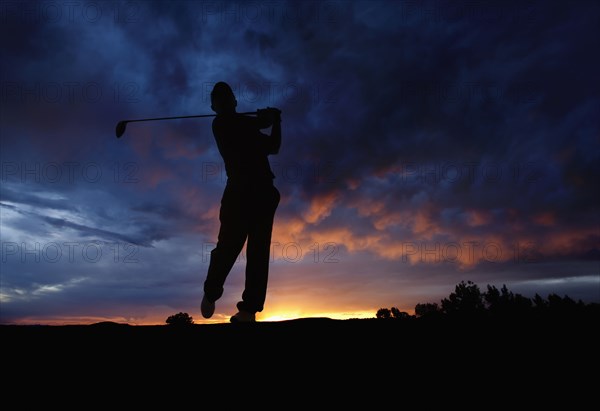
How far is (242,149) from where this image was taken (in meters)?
5.34

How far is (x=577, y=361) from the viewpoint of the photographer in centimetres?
276

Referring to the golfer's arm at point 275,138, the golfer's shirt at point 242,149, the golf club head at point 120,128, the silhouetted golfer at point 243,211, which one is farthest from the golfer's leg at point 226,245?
the golf club head at point 120,128

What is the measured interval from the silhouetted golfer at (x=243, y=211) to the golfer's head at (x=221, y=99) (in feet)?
0.05

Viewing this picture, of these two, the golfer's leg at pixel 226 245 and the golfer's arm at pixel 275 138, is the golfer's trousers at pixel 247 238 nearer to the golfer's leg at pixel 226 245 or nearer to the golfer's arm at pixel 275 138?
the golfer's leg at pixel 226 245

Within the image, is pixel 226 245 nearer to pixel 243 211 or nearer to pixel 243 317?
pixel 243 211

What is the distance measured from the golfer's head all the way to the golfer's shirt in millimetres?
120

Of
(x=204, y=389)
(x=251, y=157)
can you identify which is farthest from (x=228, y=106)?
(x=204, y=389)

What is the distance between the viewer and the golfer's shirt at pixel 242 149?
530cm

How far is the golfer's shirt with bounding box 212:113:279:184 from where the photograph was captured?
5297mm

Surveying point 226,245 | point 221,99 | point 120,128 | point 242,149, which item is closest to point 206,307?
point 226,245

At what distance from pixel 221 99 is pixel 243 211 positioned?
67.8 inches

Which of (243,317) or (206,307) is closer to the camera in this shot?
(243,317)

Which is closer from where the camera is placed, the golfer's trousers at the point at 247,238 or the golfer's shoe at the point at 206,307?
the golfer's trousers at the point at 247,238

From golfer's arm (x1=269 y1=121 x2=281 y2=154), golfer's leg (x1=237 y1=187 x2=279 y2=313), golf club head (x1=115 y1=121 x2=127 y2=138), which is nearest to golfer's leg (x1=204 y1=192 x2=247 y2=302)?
golfer's leg (x1=237 y1=187 x2=279 y2=313)
